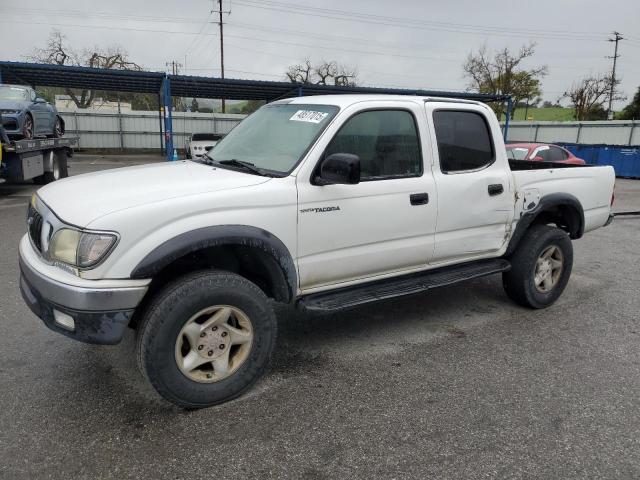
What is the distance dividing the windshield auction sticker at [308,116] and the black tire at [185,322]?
129cm

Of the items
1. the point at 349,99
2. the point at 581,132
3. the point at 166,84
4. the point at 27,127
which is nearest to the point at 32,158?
the point at 27,127

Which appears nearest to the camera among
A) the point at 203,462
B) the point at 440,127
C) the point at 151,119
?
the point at 203,462

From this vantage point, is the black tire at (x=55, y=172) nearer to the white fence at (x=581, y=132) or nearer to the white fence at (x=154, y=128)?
the white fence at (x=154, y=128)

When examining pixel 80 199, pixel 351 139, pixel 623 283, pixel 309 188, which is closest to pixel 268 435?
pixel 309 188

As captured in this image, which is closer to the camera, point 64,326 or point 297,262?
point 64,326

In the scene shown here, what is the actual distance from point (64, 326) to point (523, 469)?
2.54 meters

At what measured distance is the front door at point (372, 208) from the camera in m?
3.24

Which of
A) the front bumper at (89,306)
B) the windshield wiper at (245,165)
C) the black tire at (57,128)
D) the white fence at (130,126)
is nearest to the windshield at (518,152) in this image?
the windshield wiper at (245,165)

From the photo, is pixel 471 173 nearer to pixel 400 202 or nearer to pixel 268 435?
pixel 400 202

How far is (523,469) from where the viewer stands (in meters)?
2.52

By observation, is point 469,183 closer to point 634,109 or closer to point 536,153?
point 536,153

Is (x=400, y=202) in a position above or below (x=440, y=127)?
below

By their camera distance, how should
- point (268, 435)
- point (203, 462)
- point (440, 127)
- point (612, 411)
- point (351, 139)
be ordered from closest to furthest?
point (203, 462), point (268, 435), point (612, 411), point (351, 139), point (440, 127)

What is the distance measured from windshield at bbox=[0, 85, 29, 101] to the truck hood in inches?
392
